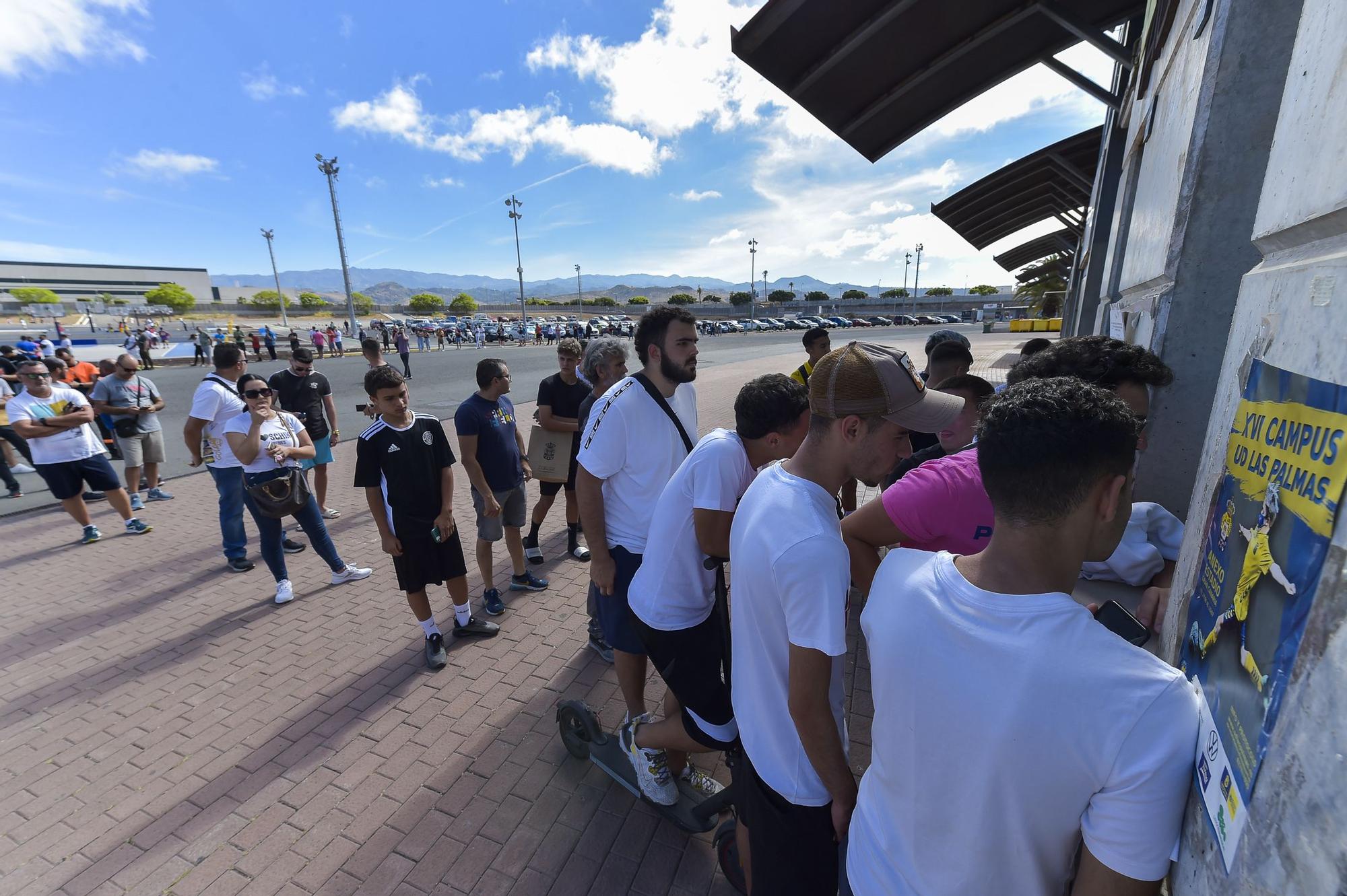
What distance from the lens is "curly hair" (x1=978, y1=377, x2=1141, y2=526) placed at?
964 mm

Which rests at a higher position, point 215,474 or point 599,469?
point 599,469

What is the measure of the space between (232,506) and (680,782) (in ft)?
16.4

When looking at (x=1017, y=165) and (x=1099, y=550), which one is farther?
(x=1017, y=165)

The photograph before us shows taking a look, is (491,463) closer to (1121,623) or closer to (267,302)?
(1121,623)

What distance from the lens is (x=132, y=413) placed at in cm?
664

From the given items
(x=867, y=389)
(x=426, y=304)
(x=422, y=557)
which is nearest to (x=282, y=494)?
(x=422, y=557)

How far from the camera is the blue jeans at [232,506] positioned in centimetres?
509

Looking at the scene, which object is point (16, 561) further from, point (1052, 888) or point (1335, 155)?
point (1335, 155)

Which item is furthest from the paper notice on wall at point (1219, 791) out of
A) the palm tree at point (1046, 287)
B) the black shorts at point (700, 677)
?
the palm tree at point (1046, 287)

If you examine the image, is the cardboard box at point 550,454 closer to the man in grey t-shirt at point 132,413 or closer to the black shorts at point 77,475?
the black shorts at point 77,475

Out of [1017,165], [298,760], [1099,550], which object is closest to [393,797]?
[298,760]

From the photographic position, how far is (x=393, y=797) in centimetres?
276

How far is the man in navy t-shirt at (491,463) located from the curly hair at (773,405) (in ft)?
8.82

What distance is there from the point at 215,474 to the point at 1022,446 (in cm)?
646
